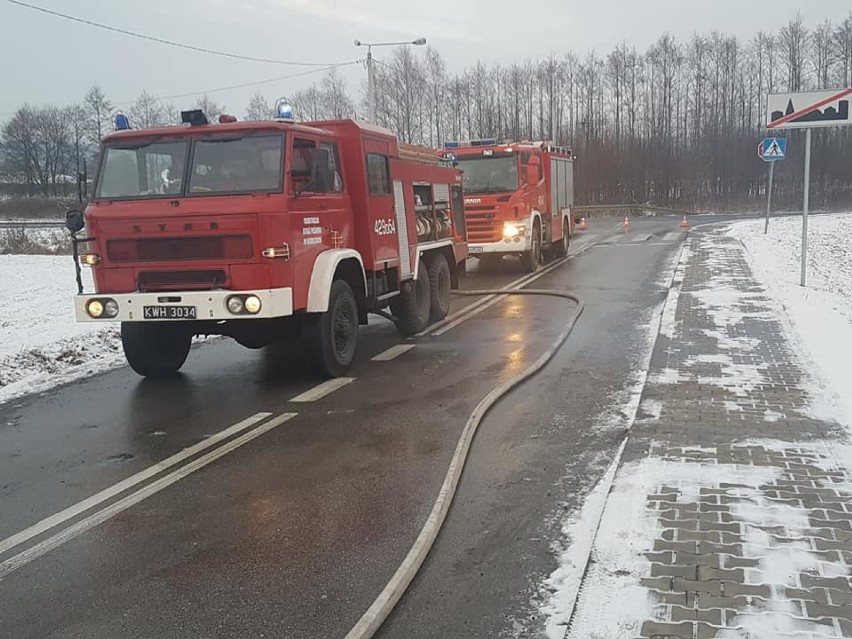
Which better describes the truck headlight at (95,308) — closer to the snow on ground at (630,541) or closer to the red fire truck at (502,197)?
the snow on ground at (630,541)

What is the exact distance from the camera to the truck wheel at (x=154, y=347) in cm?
820

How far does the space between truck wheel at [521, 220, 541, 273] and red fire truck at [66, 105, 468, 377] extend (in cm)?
948

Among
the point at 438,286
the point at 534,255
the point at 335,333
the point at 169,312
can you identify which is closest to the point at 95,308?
the point at 169,312

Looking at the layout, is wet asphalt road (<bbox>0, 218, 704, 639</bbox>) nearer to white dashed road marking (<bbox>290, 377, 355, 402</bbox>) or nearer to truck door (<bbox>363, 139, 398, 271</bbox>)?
white dashed road marking (<bbox>290, 377, 355, 402</bbox>)

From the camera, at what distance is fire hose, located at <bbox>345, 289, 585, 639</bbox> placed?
338 centimetres

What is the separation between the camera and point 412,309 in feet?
34.5

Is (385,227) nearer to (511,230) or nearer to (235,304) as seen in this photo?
(235,304)

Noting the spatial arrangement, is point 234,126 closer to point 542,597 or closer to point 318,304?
point 318,304

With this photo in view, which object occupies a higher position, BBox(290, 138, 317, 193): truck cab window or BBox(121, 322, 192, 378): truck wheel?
BBox(290, 138, 317, 193): truck cab window

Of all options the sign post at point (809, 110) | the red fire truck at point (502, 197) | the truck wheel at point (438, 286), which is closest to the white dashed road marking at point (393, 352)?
the truck wheel at point (438, 286)

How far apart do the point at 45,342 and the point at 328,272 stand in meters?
4.76

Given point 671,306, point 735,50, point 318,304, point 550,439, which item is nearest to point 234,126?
point 318,304

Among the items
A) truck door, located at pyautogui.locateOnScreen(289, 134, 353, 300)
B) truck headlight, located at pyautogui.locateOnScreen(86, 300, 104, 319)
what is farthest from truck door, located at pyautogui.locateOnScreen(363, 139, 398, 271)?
truck headlight, located at pyautogui.locateOnScreen(86, 300, 104, 319)

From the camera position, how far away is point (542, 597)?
11.7ft
